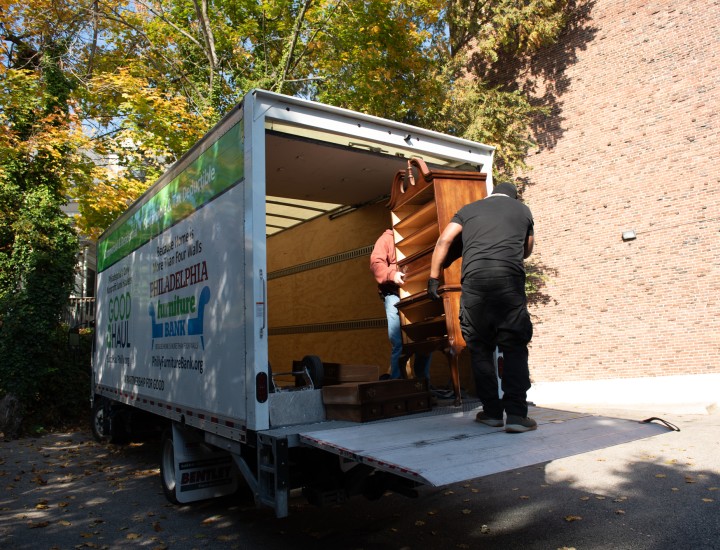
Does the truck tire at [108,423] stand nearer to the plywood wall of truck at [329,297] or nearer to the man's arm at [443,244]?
the plywood wall of truck at [329,297]

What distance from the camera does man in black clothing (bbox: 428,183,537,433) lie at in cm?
382

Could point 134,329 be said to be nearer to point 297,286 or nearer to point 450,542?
point 297,286

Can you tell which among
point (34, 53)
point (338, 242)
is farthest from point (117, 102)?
point (338, 242)

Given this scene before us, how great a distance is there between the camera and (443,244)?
14.4ft

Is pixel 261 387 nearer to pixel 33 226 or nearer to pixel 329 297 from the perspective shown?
pixel 329 297

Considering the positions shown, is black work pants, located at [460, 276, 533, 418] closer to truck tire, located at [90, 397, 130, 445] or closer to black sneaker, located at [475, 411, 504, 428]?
black sneaker, located at [475, 411, 504, 428]

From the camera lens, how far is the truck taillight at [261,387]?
151 inches

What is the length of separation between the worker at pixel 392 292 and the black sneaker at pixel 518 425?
199 cm

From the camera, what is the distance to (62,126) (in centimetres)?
1269

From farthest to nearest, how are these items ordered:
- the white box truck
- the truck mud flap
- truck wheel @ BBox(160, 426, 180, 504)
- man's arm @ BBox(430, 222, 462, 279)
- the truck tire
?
the truck tire < truck wheel @ BBox(160, 426, 180, 504) < man's arm @ BBox(430, 222, 462, 279) < the white box truck < the truck mud flap

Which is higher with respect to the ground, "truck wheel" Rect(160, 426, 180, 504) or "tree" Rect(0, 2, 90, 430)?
"tree" Rect(0, 2, 90, 430)

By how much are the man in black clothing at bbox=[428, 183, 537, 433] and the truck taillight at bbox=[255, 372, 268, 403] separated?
1462 mm

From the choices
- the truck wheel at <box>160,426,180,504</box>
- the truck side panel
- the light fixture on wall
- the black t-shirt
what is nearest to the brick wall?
the light fixture on wall

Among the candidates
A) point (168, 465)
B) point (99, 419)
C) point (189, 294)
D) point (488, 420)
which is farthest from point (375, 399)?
point (99, 419)
